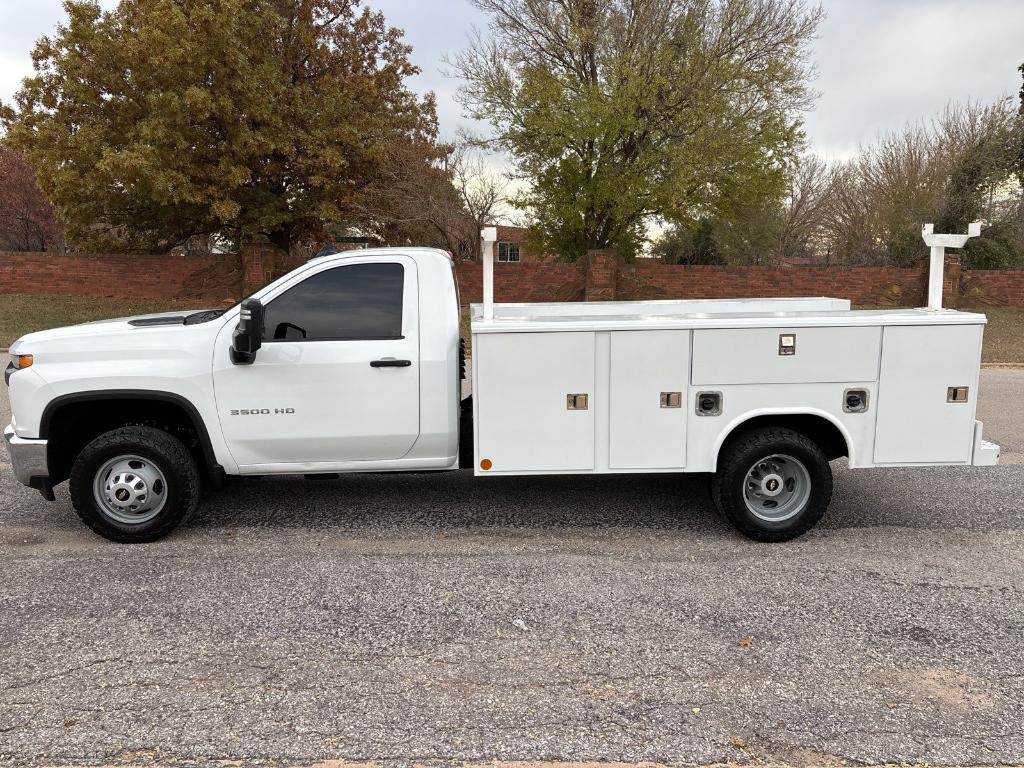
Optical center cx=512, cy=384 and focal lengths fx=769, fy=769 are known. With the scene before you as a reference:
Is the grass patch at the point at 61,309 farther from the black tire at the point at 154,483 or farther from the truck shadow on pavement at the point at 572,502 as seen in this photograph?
the black tire at the point at 154,483

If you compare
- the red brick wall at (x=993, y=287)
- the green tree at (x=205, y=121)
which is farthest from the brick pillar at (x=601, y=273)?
the red brick wall at (x=993, y=287)

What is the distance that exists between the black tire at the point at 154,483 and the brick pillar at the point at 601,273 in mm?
16328

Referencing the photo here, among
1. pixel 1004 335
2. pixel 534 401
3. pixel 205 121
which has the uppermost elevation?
pixel 205 121

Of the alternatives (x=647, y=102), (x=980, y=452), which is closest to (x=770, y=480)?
(x=980, y=452)

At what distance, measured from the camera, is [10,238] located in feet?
153

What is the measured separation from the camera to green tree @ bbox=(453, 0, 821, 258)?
18328 millimetres

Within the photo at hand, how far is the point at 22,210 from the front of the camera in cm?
4356

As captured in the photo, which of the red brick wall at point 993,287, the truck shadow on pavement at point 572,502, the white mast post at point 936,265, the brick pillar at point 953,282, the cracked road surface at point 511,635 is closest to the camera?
the cracked road surface at point 511,635

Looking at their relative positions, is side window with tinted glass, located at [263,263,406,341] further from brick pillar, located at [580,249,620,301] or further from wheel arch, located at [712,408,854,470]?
brick pillar, located at [580,249,620,301]

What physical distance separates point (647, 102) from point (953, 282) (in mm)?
11053

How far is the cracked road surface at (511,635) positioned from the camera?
10.1ft

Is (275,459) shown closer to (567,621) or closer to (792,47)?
(567,621)

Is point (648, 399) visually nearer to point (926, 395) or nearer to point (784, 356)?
point (784, 356)

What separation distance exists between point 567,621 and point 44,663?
254cm
